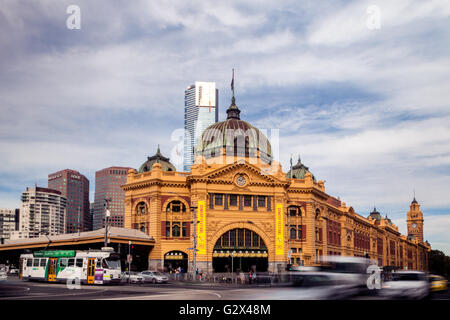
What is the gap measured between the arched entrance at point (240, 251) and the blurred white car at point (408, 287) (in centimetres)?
4507

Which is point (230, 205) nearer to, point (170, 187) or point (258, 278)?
point (170, 187)

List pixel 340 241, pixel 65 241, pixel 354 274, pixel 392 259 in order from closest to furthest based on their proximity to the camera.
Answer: pixel 354 274 < pixel 65 241 < pixel 340 241 < pixel 392 259

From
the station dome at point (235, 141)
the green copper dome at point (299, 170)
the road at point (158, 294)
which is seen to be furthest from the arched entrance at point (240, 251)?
the road at point (158, 294)

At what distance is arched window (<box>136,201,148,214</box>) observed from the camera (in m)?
81.8

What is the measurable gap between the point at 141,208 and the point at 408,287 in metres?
57.1

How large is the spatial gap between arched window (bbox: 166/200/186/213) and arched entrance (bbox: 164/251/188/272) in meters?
6.52

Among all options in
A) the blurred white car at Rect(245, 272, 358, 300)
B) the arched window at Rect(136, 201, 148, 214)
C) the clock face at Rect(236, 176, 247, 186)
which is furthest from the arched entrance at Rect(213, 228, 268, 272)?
the blurred white car at Rect(245, 272, 358, 300)

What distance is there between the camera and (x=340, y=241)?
106 metres

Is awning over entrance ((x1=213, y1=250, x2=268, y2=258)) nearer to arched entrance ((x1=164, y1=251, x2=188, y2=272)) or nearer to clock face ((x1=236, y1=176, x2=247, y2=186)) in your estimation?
arched entrance ((x1=164, y1=251, x2=188, y2=272))

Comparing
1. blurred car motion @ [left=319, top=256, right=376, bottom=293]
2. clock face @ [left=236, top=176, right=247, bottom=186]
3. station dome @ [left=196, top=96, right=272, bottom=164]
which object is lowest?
blurred car motion @ [left=319, top=256, right=376, bottom=293]

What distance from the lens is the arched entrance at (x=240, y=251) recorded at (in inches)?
3056

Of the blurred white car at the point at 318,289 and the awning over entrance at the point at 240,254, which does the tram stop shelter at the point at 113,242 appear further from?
the blurred white car at the point at 318,289

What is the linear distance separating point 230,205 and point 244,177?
4.97 meters
